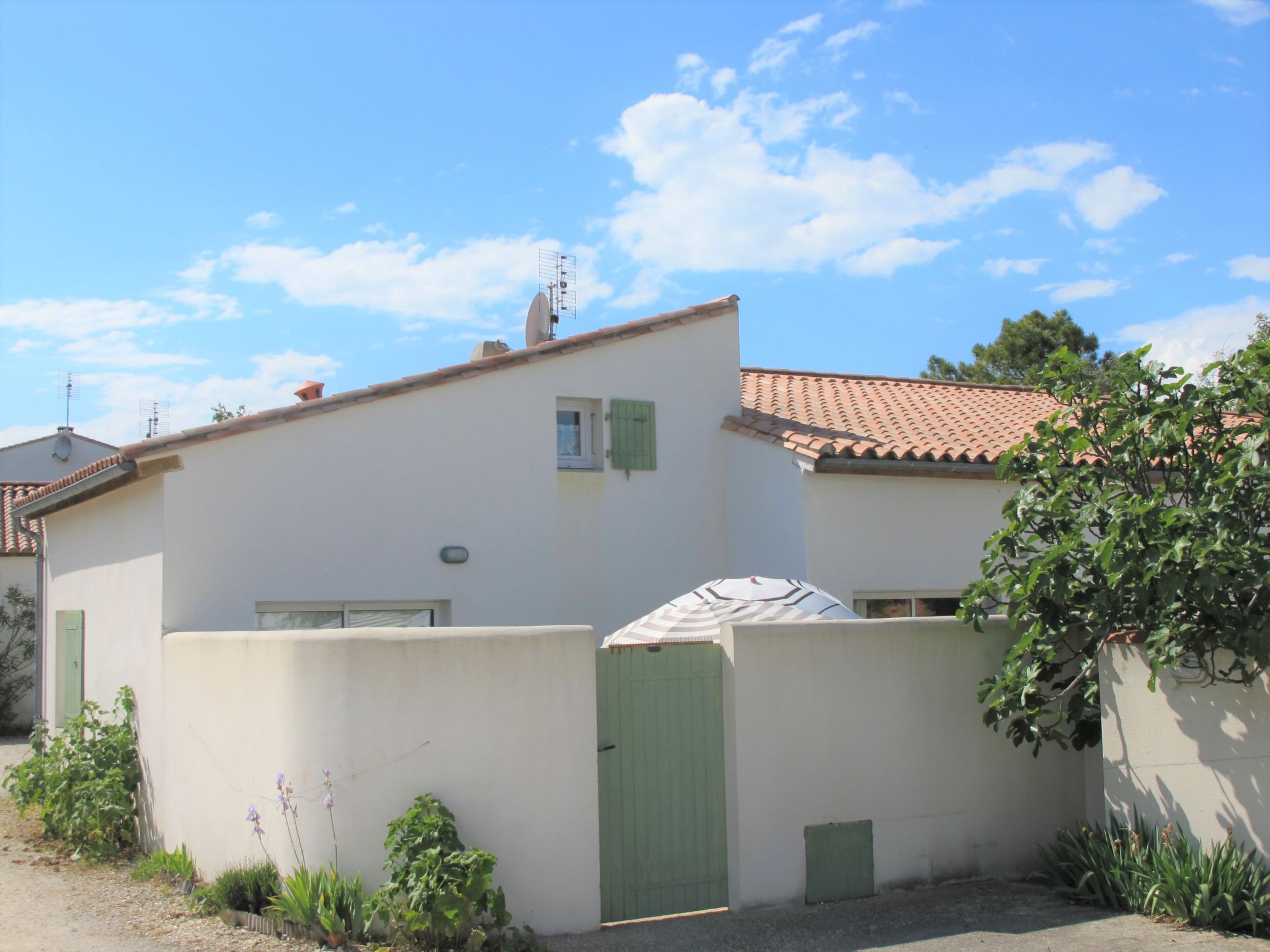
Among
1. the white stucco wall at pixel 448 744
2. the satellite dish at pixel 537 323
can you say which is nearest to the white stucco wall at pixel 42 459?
the satellite dish at pixel 537 323

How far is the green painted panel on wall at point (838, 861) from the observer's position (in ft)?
26.7

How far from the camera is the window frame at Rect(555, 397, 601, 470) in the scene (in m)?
12.4

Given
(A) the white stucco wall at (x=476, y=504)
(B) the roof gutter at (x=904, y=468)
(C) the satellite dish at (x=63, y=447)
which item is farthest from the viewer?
(C) the satellite dish at (x=63, y=447)

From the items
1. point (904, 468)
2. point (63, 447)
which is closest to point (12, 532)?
point (63, 447)

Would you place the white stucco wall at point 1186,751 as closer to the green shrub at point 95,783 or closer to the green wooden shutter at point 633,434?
the green wooden shutter at point 633,434

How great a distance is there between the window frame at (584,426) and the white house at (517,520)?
25 mm

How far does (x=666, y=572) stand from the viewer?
41.1 feet

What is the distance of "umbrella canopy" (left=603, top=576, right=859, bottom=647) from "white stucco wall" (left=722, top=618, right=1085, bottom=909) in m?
0.72

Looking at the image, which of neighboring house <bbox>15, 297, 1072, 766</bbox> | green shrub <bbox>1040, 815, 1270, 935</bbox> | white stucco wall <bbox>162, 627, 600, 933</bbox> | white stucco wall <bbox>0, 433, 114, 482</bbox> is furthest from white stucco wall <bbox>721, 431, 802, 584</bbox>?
white stucco wall <bbox>0, 433, 114, 482</bbox>

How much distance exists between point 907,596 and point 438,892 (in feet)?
22.6

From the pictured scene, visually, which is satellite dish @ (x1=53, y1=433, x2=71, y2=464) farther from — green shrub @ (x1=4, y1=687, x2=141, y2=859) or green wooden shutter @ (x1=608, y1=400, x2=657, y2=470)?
green wooden shutter @ (x1=608, y1=400, x2=657, y2=470)

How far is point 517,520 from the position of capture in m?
11.7

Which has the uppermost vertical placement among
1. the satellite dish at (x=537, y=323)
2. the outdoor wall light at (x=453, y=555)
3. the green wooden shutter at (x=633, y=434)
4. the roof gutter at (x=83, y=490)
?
the satellite dish at (x=537, y=323)

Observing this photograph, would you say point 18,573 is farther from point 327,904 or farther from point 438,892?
point 438,892
